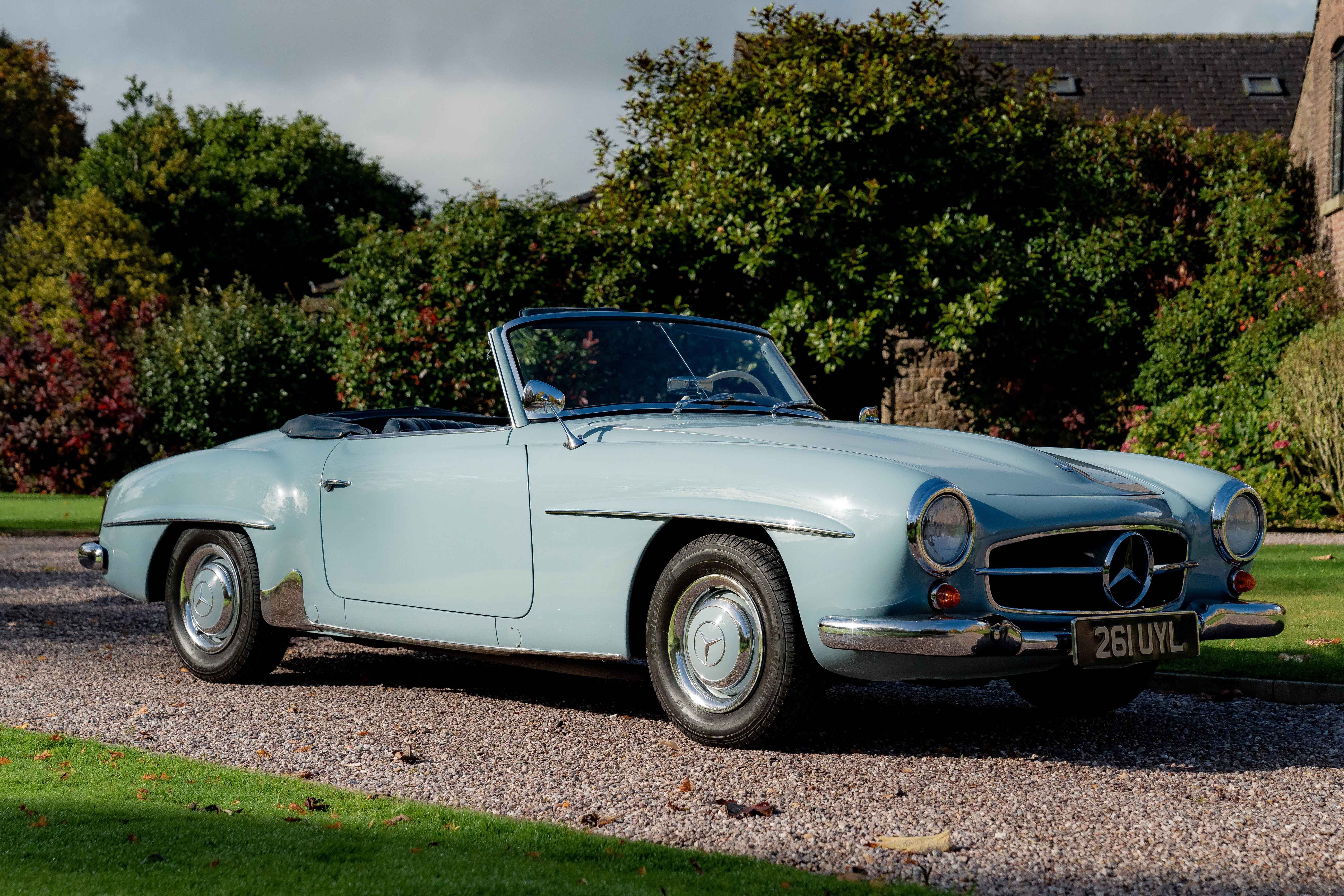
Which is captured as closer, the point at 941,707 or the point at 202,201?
the point at 941,707

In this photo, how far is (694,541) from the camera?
417 cm

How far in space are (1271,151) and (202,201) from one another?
1102 inches

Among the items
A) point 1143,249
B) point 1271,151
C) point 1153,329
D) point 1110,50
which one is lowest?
point 1153,329

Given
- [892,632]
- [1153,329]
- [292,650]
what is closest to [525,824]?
[892,632]

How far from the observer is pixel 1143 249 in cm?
1573

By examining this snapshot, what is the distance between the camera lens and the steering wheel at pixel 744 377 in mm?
5297

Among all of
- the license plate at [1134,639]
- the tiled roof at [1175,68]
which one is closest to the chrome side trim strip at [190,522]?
the license plate at [1134,639]

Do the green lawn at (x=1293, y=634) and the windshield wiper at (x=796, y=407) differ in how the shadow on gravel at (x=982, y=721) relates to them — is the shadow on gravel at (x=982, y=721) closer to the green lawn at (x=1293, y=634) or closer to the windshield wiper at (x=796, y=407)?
the green lawn at (x=1293, y=634)

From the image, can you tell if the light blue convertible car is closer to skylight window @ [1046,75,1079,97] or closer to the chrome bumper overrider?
the chrome bumper overrider

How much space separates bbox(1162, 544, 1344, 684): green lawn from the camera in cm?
558

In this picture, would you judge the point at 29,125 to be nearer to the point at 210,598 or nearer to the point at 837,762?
the point at 210,598

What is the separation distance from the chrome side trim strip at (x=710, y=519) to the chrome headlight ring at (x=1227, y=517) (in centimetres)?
159

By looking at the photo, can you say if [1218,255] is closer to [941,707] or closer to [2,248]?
[941,707]

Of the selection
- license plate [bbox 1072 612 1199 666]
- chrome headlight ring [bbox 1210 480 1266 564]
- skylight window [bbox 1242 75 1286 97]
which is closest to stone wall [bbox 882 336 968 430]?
skylight window [bbox 1242 75 1286 97]
